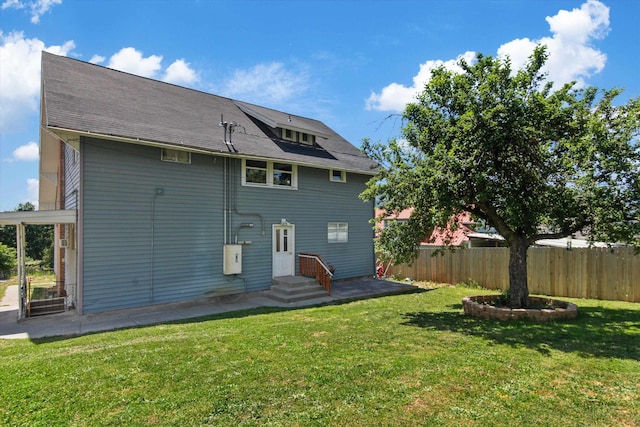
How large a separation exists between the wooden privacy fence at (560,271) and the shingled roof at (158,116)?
5.31 m

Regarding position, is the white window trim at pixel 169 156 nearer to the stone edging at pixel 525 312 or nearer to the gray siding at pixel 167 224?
the gray siding at pixel 167 224

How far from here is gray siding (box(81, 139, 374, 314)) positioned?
902 cm

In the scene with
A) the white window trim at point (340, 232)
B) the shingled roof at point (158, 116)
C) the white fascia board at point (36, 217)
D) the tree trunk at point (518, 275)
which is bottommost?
the tree trunk at point (518, 275)

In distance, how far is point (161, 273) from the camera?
998 centimetres

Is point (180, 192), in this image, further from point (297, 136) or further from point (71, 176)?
point (297, 136)

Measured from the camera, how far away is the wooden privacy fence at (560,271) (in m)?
10.6

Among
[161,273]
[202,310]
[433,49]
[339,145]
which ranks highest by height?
[433,49]

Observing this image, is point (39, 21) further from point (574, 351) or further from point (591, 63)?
point (591, 63)

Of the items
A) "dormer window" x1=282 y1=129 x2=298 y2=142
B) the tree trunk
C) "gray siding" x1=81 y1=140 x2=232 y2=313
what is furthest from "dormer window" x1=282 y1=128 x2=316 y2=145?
the tree trunk

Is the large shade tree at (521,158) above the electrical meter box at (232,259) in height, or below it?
above

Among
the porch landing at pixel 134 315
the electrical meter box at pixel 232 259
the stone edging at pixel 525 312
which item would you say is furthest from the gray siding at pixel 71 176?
the stone edging at pixel 525 312

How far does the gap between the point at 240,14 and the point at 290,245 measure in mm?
7737

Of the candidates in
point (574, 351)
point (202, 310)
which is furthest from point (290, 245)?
point (574, 351)

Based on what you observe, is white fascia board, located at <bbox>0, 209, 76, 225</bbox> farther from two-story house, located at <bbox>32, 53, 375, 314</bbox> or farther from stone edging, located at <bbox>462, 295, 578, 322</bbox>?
stone edging, located at <bbox>462, 295, 578, 322</bbox>
